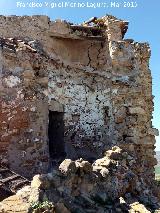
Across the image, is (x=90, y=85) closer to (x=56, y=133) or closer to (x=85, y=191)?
(x=56, y=133)

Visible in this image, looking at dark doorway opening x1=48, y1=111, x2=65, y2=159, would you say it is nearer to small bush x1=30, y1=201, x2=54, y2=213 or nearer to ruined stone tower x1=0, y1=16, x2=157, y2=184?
ruined stone tower x1=0, y1=16, x2=157, y2=184

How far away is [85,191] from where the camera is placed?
538 centimetres

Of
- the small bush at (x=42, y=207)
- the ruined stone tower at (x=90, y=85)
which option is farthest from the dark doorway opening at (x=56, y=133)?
the small bush at (x=42, y=207)

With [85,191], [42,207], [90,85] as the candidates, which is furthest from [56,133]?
[42,207]

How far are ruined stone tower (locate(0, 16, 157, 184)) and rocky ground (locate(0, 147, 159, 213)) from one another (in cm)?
126

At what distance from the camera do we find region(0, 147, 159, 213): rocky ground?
4.29 metres

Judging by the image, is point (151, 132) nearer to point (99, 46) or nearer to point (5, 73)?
point (99, 46)

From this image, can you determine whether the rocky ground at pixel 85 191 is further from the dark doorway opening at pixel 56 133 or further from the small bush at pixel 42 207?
the dark doorway opening at pixel 56 133

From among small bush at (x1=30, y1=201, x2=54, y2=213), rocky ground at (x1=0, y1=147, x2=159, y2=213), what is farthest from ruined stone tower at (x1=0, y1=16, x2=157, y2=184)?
small bush at (x1=30, y1=201, x2=54, y2=213)

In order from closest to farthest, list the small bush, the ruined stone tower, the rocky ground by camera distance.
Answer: the small bush → the rocky ground → the ruined stone tower

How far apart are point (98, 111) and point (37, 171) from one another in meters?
2.69

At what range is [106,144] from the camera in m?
9.04

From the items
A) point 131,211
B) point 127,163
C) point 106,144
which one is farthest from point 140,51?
point 131,211

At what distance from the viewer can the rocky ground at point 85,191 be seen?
4.29 m
